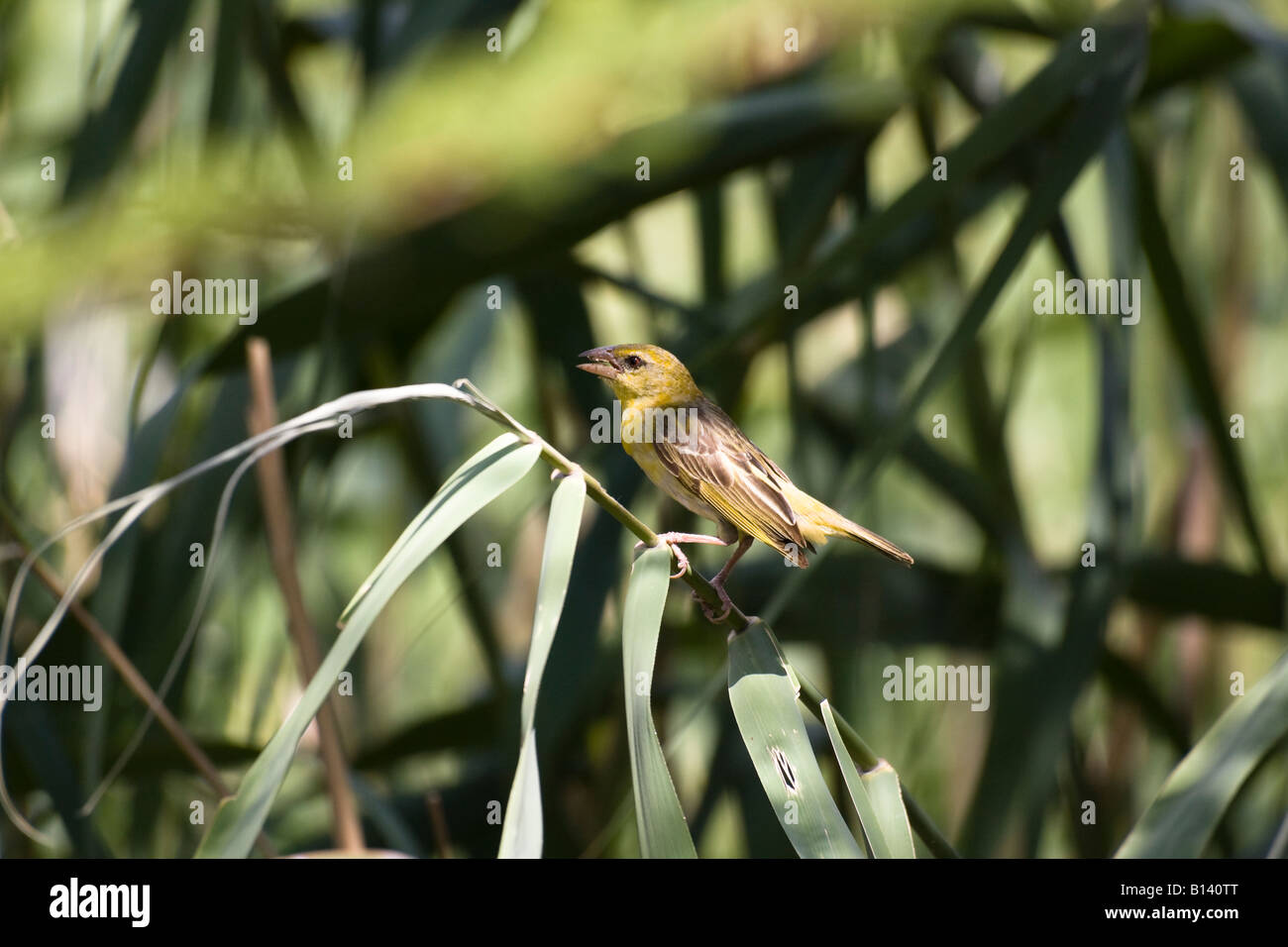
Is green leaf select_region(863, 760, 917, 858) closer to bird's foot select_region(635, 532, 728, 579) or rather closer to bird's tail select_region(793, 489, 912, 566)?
bird's foot select_region(635, 532, 728, 579)

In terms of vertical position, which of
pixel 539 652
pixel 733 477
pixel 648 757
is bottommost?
pixel 648 757

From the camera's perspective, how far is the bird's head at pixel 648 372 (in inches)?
67.4

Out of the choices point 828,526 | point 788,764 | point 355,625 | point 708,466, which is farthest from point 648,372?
point 355,625

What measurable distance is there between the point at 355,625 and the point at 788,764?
42 centimetres

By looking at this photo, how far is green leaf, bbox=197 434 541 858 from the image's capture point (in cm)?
77

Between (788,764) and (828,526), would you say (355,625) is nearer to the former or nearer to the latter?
(788,764)

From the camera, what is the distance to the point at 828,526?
1.59 m

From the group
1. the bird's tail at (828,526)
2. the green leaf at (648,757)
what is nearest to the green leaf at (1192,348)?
the bird's tail at (828,526)

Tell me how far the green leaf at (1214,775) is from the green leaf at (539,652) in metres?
0.63

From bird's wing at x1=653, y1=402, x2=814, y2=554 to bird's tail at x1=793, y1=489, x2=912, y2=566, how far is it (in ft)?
0.11

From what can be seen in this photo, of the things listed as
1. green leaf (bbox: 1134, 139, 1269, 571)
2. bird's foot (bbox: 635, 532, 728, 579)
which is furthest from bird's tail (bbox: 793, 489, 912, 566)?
green leaf (bbox: 1134, 139, 1269, 571)

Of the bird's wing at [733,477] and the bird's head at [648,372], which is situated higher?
the bird's head at [648,372]

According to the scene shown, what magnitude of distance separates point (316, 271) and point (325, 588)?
1.25 meters

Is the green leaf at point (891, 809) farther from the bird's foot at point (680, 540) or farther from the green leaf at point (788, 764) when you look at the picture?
the bird's foot at point (680, 540)
